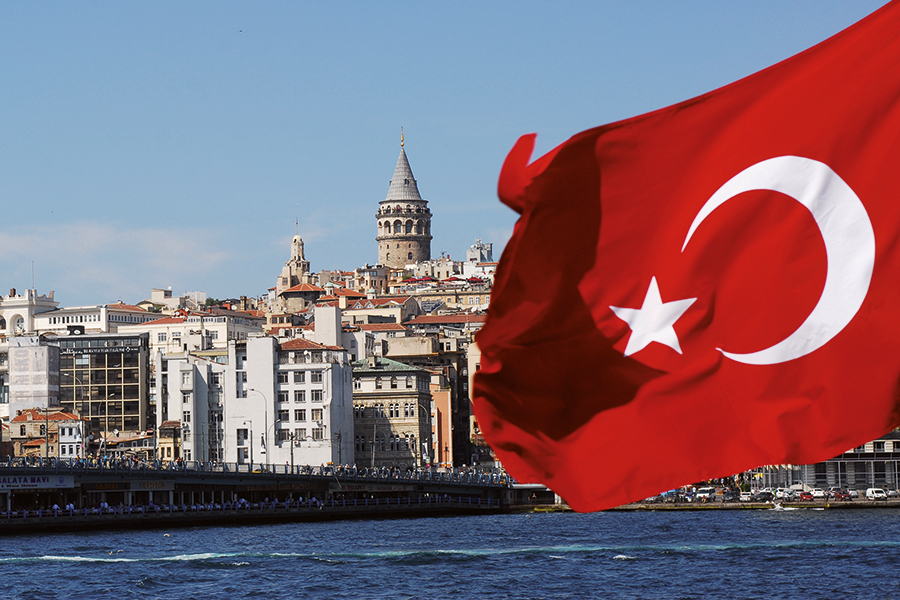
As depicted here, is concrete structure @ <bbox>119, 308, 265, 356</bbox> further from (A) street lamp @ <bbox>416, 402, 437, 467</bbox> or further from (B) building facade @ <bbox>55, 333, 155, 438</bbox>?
(A) street lamp @ <bbox>416, 402, 437, 467</bbox>

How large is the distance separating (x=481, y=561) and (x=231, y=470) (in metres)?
43.1

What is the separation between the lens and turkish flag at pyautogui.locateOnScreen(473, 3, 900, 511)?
819 cm

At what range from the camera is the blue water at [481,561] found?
48.1m

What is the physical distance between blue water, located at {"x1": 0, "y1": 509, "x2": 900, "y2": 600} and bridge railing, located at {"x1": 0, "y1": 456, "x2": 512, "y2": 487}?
7885mm

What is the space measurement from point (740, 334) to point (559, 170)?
4.62ft

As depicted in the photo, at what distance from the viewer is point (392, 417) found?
120 metres

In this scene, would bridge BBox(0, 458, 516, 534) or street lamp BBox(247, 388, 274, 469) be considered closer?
bridge BBox(0, 458, 516, 534)

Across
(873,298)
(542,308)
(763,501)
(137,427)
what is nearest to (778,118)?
(873,298)

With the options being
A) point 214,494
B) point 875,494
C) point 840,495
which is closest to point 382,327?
point 214,494

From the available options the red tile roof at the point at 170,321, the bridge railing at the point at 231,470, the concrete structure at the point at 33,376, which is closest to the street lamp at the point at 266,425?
the bridge railing at the point at 231,470

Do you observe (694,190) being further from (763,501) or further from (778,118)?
(763,501)

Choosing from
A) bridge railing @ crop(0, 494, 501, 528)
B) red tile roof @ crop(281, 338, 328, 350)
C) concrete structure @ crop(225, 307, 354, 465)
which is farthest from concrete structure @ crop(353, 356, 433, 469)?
bridge railing @ crop(0, 494, 501, 528)

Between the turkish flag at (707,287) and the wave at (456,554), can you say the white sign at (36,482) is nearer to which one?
the wave at (456,554)

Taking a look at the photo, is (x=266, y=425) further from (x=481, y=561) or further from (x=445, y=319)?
(x=445, y=319)
